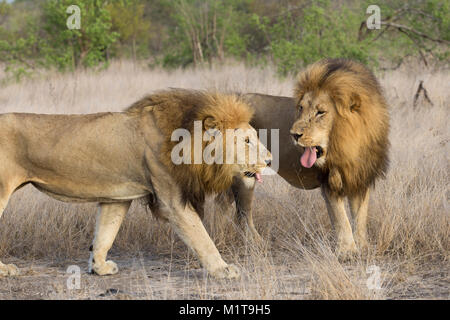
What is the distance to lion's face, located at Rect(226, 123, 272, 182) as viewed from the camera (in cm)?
423

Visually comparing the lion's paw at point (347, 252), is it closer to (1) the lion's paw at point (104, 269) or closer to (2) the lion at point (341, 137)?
(2) the lion at point (341, 137)

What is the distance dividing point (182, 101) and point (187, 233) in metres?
0.87

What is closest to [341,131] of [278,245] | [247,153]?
[247,153]

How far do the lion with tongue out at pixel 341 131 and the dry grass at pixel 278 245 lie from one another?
35 cm

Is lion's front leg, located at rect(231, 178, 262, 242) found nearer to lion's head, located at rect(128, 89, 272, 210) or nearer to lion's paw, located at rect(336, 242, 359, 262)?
lion's paw, located at rect(336, 242, 359, 262)

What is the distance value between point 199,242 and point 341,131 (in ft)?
3.99

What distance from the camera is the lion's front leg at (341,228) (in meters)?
4.76

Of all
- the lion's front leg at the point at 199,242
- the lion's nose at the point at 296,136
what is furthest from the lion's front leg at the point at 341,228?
the lion's front leg at the point at 199,242

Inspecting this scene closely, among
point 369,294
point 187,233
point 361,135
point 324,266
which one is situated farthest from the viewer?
point 361,135

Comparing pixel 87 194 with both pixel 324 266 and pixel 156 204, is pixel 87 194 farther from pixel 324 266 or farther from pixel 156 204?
pixel 324 266

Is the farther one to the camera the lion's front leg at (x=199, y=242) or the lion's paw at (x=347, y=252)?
the lion's paw at (x=347, y=252)

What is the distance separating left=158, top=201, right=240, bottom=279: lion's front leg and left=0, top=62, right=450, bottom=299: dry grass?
0.09m

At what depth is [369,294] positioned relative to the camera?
12.3 ft

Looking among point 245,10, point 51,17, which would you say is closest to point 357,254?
point 51,17
